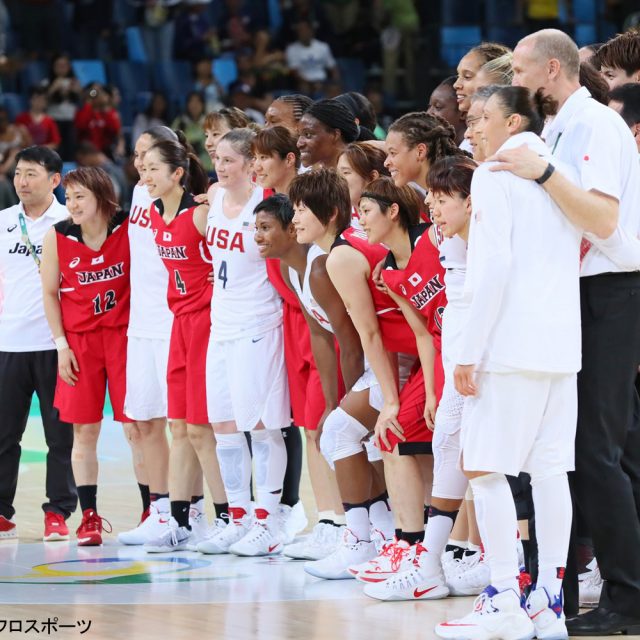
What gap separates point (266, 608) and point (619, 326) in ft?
5.58

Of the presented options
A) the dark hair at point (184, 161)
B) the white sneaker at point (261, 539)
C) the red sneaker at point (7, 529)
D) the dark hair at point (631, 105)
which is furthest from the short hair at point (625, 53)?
the red sneaker at point (7, 529)

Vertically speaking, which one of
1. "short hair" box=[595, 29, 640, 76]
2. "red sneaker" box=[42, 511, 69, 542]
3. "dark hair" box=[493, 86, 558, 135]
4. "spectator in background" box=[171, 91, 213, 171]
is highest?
"spectator in background" box=[171, 91, 213, 171]

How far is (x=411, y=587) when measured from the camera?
5043mm

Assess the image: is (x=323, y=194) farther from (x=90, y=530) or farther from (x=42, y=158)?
(x=90, y=530)

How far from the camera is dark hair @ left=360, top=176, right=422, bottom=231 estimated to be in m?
5.38

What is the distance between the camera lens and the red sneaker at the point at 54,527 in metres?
6.63

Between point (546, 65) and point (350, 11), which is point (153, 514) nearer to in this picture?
point (546, 65)

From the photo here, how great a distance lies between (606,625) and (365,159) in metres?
2.38

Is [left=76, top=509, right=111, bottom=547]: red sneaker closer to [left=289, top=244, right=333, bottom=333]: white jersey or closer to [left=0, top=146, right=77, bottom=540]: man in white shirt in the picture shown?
[left=0, top=146, right=77, bottom=540]: man in white shirt

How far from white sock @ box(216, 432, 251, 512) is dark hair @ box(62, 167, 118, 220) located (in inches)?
52.1

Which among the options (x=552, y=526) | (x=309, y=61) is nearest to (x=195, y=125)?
(x=309, y=61)

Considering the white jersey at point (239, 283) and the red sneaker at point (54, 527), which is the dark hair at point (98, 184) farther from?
the red sneaker at point (54, 527)

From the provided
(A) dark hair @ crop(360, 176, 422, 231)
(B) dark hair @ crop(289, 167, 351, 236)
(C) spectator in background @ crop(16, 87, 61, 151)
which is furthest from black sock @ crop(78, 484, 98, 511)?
(C) spectator in background @ crop(16, 87, 61, 151)

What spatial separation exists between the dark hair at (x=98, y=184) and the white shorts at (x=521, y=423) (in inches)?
115
